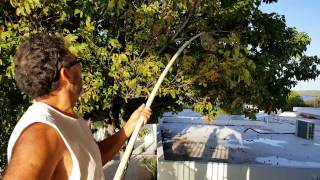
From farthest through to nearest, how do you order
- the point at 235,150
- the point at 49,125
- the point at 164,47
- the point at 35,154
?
the point at 235,150
the point at 164,47
the point at 49,125
the point at 35,154

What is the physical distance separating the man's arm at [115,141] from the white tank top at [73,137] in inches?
20.5

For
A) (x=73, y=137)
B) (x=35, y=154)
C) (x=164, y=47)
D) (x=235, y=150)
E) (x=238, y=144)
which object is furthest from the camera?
(x=238, y=144)

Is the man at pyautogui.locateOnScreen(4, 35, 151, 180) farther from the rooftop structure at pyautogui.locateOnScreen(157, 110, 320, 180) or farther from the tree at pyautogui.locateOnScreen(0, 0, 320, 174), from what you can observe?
the rooftop structure at pyautogui.locateOnScreen(157, 110, 320, 180)

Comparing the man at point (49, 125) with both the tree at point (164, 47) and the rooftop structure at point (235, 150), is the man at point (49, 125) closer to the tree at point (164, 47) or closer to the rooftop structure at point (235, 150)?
the tree at point (164, 47)

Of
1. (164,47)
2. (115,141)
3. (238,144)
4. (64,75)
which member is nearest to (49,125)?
(64,75)

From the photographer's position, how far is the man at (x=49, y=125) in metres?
1.47

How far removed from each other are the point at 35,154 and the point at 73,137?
0.91 feet

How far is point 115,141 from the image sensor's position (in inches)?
99.7

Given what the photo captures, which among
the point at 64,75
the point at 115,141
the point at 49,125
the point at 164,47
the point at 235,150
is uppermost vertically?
the point at 164,47

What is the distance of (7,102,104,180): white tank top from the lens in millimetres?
1604

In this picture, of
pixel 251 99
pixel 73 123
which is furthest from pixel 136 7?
pixel 73 123

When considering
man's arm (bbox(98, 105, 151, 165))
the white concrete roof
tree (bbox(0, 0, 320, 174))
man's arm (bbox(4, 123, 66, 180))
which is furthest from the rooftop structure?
man's arm (bbox(4, 123, 66, 180))

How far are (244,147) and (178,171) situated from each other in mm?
5526

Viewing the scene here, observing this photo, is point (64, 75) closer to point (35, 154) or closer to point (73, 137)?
point (73, 137)
